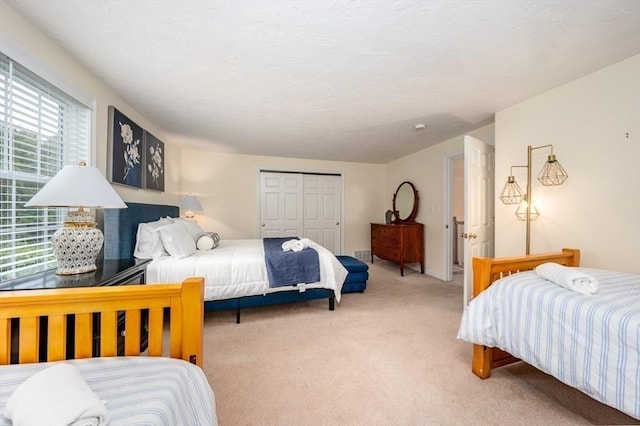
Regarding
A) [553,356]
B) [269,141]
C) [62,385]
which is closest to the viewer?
[62,385]

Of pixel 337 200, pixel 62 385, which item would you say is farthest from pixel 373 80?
pixel 337 200

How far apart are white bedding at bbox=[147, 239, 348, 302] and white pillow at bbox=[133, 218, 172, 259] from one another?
95 mm

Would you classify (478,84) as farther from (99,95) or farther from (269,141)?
(99,95)

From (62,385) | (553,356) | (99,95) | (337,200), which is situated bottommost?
(553,356)

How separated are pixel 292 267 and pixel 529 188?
95.5 inches

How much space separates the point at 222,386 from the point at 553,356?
6.14 feet

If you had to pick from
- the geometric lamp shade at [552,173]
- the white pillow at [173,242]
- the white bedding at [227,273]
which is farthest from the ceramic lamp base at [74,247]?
the geometric lamp shade at [552,173]

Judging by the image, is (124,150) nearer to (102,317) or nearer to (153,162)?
(153,162)

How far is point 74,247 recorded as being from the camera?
1488 mm

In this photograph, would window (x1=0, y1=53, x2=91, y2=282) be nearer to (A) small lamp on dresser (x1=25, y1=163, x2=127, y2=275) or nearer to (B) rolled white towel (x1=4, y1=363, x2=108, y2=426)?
(A) small lamp on dresser (x1=25, y1=163, x2=127, y2=275)

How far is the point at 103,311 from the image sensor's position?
0.88 metres

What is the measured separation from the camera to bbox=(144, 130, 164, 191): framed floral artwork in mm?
2908

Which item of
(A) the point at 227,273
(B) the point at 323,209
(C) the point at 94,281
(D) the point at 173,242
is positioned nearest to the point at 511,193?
(A) the point at 227,273

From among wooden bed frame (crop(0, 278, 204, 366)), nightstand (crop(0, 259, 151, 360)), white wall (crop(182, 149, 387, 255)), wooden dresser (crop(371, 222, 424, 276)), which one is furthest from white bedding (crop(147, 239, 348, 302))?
white wall (crop(182, 149, 387, 255))
